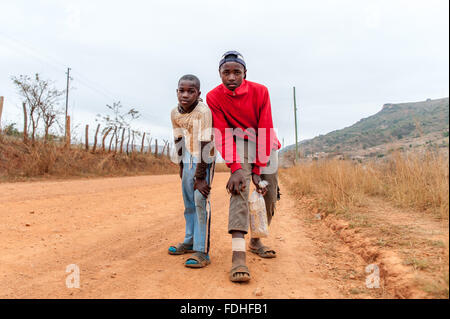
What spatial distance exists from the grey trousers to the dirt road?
1.38 ft

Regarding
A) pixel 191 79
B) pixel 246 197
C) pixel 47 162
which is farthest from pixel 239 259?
pixel 47 162

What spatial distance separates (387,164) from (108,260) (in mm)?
5577

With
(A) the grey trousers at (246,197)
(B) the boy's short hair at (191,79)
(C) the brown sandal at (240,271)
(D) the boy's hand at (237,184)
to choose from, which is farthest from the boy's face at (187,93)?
(C) the brown sandal at (240,271)

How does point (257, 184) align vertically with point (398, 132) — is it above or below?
below

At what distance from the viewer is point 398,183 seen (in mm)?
4938

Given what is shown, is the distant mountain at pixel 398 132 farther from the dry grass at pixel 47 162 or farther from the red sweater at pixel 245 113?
the dry grass at pixel 47 162

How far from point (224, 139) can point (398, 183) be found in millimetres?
3538

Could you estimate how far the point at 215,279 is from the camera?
2406 millimetres

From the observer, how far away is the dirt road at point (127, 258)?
2.16 metres

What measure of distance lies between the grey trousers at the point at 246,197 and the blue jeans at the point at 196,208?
314 mm

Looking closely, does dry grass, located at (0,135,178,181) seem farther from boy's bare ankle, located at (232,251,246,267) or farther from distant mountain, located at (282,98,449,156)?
boy's bare ankle, located at (232,251,246,267)

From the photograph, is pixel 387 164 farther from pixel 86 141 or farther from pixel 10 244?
pixel 86 141

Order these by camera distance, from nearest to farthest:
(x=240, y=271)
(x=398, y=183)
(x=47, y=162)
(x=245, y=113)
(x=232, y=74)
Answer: (x=240, y=271)
(x=232, y=74)
(x=245, y=113)
(x=398, y=183)
(x=47, y=162)

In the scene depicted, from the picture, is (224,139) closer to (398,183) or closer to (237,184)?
(237,184)
